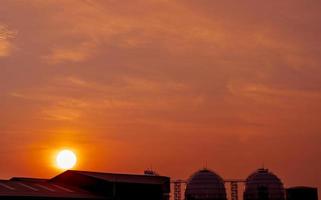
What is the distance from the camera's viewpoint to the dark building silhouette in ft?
480

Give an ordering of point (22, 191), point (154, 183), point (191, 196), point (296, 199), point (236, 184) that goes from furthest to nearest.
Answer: point (236, 184), point (296, 199), point (191, 196), point (154, 183), point (22, 191)

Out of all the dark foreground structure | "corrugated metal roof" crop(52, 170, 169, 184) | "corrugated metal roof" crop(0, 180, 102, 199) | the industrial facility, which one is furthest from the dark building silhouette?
"corrugated metal roof" crop(0, 180, 102, 199)

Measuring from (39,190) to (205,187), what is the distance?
205ft

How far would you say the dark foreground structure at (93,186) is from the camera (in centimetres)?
8000

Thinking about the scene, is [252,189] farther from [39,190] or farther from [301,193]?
[39,190]

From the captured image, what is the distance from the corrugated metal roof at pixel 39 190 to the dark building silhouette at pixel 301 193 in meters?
73.5

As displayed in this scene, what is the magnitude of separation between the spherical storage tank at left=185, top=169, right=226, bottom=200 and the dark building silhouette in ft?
64.1

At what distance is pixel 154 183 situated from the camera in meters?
93.9

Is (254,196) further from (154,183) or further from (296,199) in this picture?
(154,183)

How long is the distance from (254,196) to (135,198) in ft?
188

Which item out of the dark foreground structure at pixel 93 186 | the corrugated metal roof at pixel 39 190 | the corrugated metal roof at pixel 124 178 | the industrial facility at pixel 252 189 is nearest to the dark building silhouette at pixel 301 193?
the industrial facility at pixel 252 189

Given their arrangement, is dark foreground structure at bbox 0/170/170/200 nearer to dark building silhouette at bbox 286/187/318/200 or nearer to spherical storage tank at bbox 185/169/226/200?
spherical storage tank at bbox 185/169/226/200

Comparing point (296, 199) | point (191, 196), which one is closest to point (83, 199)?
point (191, 196)

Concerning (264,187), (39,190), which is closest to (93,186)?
(39,190)
